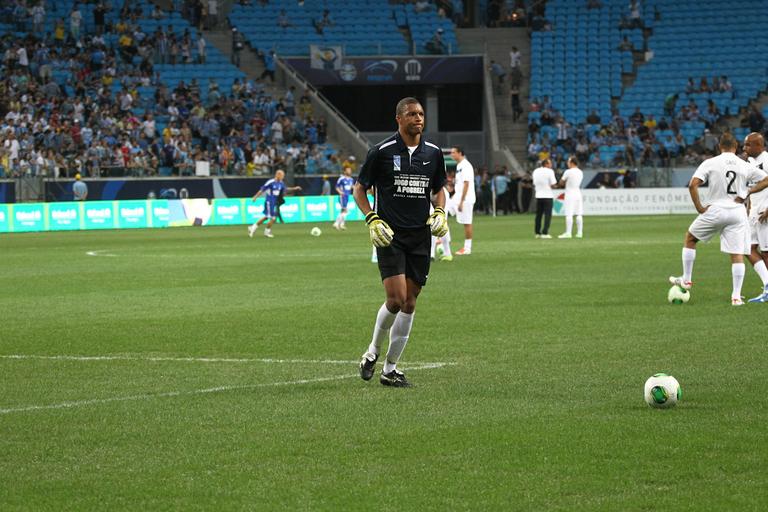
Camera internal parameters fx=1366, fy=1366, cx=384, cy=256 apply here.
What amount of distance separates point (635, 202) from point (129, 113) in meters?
20.4

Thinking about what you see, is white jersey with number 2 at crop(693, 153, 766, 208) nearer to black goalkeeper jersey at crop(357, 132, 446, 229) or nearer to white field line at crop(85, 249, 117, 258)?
black goalkeeper jersey at crop(357, 132, 446, 229)

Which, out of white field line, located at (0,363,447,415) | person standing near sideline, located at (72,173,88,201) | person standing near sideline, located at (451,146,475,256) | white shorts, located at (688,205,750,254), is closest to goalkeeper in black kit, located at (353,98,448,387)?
white field line, located at (0,363,447,415)

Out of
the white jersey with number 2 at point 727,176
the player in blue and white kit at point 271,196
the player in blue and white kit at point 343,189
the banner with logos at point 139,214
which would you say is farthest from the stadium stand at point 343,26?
the white jersey with number 2 at point 727,176

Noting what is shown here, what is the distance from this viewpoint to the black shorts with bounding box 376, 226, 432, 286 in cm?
1115

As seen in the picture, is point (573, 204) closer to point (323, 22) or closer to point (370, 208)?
point (370, 208)

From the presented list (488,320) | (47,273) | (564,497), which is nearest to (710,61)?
(47,273)

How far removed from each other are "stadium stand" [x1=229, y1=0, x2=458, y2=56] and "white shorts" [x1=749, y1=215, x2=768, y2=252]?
148ft

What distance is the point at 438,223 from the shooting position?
1120 centimetres

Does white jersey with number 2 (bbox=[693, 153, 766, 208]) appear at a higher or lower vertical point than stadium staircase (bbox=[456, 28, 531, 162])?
lower

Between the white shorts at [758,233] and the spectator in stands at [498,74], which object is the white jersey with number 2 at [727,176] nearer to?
the white shorts at [758,233]

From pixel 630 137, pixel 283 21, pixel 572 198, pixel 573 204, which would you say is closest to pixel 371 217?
pixel 573 204

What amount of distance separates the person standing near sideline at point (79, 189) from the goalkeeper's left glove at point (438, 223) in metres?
38.2

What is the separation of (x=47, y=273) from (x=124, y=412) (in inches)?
636

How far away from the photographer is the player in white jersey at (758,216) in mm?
17672
